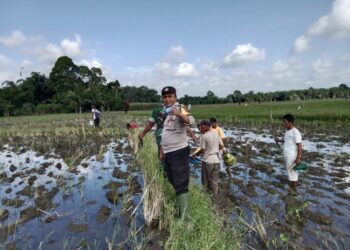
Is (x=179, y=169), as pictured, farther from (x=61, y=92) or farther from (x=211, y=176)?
(x=61, y=92)

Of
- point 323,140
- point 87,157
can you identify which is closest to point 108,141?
point 87,157

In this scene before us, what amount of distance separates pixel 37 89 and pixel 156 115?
6092 centimetres

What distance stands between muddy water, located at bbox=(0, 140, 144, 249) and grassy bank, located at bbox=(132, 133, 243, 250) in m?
0.45

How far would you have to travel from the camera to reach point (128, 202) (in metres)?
5.65

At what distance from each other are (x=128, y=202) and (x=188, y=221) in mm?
1978

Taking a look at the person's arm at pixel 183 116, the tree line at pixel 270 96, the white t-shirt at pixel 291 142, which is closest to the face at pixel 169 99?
the person's arm at pixel 183 116

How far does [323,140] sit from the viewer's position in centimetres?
1361

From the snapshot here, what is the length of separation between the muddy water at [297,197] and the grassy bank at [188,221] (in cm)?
70

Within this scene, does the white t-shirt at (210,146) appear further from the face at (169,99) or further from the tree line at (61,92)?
the tree line at (61,92)

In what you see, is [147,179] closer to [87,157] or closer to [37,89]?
[87,157]

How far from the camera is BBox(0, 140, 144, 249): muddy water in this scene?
4508mm

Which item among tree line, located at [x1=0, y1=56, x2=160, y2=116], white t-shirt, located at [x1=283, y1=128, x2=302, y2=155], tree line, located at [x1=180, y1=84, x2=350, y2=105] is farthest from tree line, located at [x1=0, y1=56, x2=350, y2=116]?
white t-shirt, located at [x1=283, y1=128, x2=302, y2=155]

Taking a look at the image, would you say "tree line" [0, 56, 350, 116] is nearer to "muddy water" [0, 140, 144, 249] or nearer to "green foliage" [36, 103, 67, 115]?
"green foliage" [36, 103, 67, 115]

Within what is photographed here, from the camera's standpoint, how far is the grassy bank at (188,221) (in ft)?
10.9
